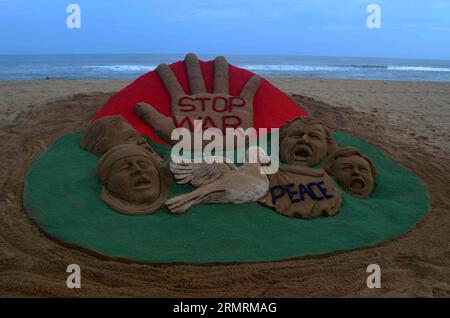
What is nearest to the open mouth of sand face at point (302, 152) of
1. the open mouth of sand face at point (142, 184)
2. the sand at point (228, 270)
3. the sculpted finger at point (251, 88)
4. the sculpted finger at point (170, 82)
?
the sand at point (228, 270)

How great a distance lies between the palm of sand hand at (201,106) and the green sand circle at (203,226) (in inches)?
55.6

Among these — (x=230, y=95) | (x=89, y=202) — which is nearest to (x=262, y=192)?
(x=89, y=202)

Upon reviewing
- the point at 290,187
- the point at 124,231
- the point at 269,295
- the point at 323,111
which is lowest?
the point at 269,295

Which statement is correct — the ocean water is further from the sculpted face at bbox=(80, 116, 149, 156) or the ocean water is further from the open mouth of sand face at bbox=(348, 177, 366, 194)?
the open mouth of sand face at bbox=(348, 177, 366, 194)

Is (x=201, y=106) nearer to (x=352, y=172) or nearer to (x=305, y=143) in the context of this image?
(x=305, y=143)

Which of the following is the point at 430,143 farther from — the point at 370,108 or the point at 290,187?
the point at 290,187

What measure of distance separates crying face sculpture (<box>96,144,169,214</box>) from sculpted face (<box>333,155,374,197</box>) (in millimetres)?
2030

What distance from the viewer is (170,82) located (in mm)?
6523

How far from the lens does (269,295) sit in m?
2.98

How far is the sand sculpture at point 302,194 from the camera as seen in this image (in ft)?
13.6

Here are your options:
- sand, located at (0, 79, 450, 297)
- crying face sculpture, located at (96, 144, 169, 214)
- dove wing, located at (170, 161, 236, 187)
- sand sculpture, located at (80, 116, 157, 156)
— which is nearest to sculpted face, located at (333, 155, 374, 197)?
sand, located at (0, 79, 450, 297)

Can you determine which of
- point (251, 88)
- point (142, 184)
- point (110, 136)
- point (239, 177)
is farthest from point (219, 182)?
point (251, 88)

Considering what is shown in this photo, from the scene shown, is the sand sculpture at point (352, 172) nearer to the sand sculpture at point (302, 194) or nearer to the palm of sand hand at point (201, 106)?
the sand sculpture at point (302, 194)

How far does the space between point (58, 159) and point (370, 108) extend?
276 inches
